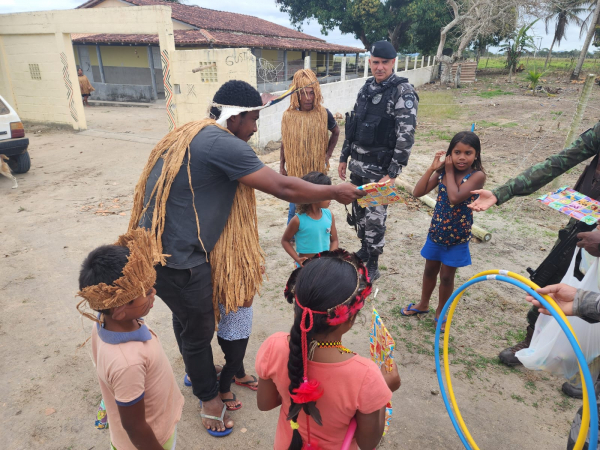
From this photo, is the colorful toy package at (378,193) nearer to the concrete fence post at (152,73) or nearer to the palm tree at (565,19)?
Answer: the concrete fence post at (152,73)

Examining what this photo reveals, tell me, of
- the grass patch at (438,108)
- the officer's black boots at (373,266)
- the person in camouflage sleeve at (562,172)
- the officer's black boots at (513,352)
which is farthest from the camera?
the grass patch at (438,108)

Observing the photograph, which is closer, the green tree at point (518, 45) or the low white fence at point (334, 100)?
the low white fence at point (334, 100)

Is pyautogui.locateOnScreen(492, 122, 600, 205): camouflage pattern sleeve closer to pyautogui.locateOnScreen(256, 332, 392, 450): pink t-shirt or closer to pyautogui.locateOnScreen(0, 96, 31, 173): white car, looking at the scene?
pyautogui.locateOnScreen(256, 332, 392, 450): pink t-shirt

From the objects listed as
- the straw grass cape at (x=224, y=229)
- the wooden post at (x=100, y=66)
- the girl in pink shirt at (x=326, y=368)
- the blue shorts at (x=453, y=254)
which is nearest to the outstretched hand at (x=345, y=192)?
the straw grass cape at (x=224, y=229)

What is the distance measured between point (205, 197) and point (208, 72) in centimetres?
873

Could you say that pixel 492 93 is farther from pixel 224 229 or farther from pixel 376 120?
pixel 224 229

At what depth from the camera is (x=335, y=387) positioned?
146cm

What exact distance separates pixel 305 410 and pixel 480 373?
6.96 ft

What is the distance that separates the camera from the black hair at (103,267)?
5.07 ft

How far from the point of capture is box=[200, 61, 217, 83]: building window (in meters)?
9.66

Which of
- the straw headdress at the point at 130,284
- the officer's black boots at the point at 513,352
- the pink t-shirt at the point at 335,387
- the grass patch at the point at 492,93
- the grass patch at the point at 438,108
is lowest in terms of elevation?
the officer's black boots at the point at 513,352

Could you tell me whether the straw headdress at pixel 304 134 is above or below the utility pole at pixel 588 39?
below

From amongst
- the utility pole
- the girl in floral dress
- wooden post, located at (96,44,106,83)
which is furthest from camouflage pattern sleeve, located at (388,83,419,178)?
the utility pole

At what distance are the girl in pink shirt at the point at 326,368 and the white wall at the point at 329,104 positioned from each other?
862cm
